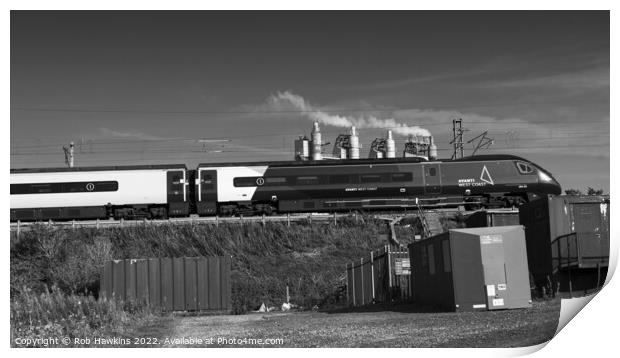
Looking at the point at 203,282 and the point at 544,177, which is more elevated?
the point at 544,177

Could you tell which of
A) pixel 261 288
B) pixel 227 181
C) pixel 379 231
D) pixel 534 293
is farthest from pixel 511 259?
pixel 227 181

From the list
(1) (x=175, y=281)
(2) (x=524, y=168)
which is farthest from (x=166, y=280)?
(2) (x=524, y=168)

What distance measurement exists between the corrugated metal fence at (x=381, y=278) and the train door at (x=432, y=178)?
10.7 metres

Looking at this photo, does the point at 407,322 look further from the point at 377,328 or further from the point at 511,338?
the point at 511,338

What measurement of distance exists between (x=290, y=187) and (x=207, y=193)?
391 centimetres

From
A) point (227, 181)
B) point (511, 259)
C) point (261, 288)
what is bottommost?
point (261, 288)

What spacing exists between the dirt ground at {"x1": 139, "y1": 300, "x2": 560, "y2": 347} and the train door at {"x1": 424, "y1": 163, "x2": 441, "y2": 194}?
2005 centimetres

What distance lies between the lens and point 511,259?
1281 cm

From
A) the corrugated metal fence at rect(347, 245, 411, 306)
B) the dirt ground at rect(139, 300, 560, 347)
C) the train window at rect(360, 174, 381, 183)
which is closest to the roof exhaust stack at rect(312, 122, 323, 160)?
the train window at rect(360, 174, 381, 183)

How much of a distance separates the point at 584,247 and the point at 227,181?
19531 mm

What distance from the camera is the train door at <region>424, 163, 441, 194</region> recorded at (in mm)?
32219

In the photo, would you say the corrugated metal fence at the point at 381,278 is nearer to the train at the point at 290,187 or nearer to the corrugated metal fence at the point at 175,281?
the corrugated metal fence at the point at 175,281

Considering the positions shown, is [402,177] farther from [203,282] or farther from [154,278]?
[154,278]

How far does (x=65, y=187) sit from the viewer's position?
29.7 m
